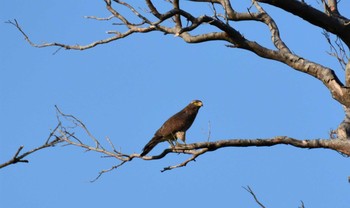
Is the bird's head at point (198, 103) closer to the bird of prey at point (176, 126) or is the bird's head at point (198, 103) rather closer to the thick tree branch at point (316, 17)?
the bird of prey at point (176, 126)

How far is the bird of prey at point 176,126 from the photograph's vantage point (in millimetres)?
8789

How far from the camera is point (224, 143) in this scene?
6102 mm

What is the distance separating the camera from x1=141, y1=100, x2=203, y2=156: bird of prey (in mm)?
8789

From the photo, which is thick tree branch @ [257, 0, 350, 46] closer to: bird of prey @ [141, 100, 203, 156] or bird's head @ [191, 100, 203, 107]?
bird of prey @ [141, 100, 203, 156]

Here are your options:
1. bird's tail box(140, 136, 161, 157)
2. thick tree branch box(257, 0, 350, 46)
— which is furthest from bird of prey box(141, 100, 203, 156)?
thick tree branch box(257, 0, 350, 46)

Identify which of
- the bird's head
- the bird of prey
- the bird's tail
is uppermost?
the bird's head

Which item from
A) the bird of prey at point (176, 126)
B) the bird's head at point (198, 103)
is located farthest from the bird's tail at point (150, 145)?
the bird's head at point (198, 103)

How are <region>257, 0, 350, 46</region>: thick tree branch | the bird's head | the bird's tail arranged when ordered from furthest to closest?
the bird's head → the bird's tail → <region>257, 0, 350, 46</region>: thick tree branch

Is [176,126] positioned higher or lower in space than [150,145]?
higher

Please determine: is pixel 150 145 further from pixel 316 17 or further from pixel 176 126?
pixel 316 17

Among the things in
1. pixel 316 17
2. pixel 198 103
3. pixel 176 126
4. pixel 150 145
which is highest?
pixel 198 103

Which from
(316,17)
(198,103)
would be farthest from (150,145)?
(316,17)

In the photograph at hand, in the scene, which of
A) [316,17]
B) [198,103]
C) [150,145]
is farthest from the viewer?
[198,103]

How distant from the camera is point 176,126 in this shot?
9.26 meters
